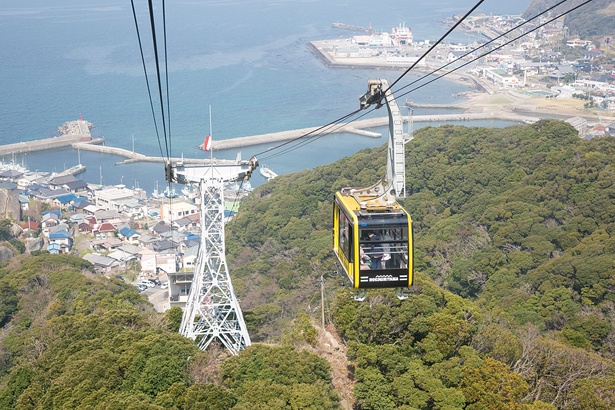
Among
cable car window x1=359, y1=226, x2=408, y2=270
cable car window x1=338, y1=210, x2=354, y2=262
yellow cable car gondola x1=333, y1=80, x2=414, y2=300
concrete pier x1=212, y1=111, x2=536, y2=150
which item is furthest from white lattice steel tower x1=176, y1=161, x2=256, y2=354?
concrete pier x1=212, y1=111, x2=536, y2=150

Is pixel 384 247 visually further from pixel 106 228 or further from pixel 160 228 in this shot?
pixel 106 228

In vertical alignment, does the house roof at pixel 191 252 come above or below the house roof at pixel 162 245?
above

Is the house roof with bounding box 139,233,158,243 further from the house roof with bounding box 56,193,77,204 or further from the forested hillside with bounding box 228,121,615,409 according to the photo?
the house roof with bounding box 56,193,77,204

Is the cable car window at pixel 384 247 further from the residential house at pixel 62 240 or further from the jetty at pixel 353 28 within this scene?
the jetty at pixel 353 28

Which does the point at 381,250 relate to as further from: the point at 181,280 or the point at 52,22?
the point at 52,22

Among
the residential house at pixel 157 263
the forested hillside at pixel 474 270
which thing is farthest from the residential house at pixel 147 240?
the forested hillside at pixel 474 270

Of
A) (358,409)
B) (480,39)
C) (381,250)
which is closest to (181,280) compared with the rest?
(358,409)
